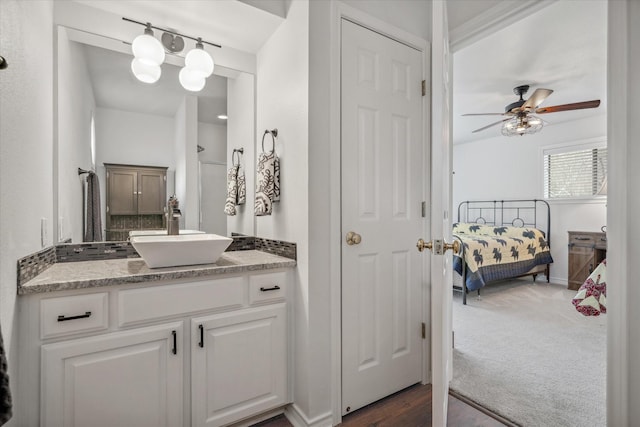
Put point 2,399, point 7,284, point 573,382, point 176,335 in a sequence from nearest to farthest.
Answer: point 2,399 < point 7,284 < point 176,335 < point 573,382

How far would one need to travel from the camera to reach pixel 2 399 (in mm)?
546

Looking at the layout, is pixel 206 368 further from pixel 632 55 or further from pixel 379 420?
pixel 632 55

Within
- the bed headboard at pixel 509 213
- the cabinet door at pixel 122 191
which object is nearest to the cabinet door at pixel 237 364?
the cabinet door at pixel 122 191

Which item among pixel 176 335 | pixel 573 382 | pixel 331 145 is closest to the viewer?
pixel 176 335

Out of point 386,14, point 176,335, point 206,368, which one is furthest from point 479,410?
point 386,14

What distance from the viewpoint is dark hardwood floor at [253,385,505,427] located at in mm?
1684

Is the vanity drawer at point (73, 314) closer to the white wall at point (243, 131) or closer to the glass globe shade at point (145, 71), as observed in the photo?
the white wall at point (243, 131)

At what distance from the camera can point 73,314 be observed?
121cm

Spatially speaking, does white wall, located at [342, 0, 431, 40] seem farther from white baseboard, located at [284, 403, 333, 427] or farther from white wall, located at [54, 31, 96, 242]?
white baseboard, located at [284, 403, 333, 427]

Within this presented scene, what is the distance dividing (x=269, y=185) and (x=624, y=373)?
1.79 m

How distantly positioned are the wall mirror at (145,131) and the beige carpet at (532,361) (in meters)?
1.88

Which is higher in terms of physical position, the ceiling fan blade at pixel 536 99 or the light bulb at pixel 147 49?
the ceiling fan blade at pixel 536 99

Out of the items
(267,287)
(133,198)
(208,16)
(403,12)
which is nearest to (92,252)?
(133,198)

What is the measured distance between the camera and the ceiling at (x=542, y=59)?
245cm
